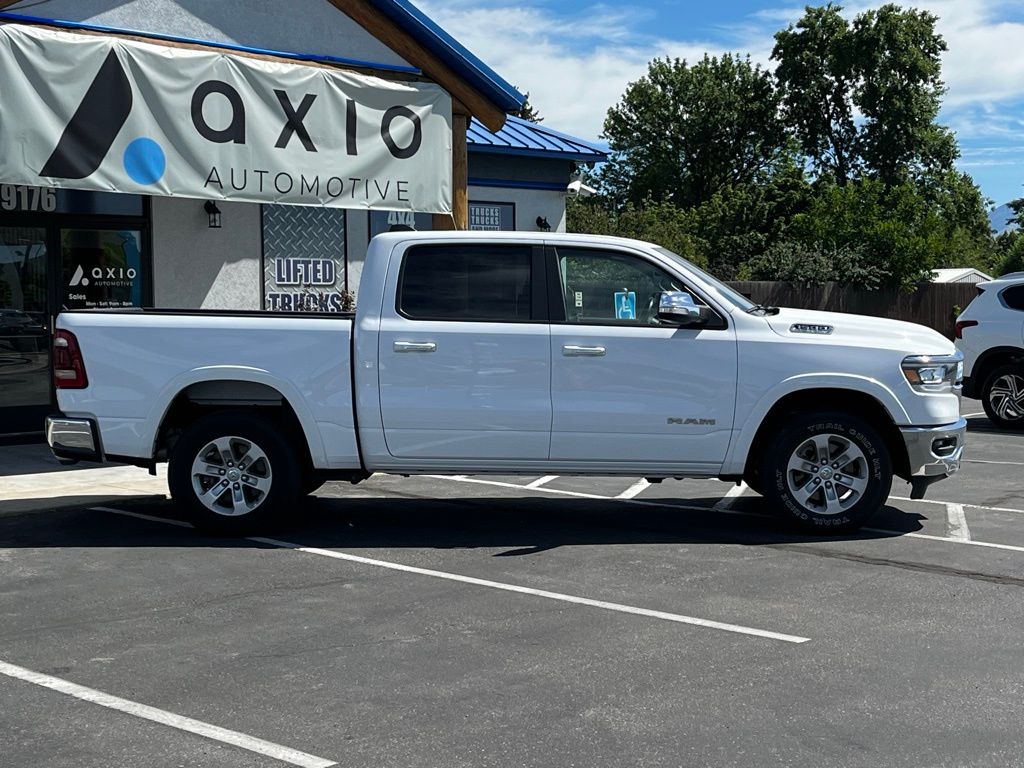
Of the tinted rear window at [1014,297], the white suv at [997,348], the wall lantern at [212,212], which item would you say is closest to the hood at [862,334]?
the white suv at [997,348]

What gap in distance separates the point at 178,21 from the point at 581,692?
33.2 ft

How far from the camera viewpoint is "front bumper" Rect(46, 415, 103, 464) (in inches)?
334

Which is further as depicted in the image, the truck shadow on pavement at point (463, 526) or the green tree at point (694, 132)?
the green tree at point (694, 132)

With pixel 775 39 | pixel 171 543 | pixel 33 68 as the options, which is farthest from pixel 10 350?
pixel 775 39

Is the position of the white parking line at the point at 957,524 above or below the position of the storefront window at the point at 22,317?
below

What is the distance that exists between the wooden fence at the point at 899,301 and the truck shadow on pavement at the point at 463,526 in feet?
83.7

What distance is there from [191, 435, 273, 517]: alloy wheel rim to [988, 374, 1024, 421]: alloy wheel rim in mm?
10548

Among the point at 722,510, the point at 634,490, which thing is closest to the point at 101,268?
the point at 634,490

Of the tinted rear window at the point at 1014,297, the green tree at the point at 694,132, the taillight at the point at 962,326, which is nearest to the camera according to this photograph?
the tinted rear window at the point at 1014,297

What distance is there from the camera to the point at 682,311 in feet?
27.1

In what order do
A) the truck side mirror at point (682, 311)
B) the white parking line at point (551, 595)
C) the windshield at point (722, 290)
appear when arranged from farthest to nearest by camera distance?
the windshield at point (722, 290)
the truck side mirror at point (682, 311)
the white parking line at point (551, 595)

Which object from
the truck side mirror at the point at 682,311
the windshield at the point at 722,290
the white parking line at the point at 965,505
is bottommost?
the white parking line at the point at 965,505

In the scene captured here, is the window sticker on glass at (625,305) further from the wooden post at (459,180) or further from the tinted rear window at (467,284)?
the wooden post at (459,180)

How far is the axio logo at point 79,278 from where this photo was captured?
13.3 m
